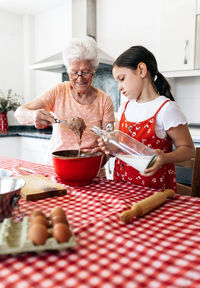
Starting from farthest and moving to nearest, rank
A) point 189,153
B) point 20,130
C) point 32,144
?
point 20,130 < point 32,144 < point 189,153

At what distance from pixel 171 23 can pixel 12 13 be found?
6.78 ft

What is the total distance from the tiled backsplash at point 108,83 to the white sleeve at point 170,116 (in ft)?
6.13

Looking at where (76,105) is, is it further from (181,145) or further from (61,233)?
(61,233)

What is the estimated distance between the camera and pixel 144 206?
2.75 ft

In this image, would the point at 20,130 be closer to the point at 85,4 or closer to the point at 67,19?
the point at 67,19

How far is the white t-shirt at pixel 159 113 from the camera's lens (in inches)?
47.6

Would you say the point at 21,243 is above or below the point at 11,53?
below

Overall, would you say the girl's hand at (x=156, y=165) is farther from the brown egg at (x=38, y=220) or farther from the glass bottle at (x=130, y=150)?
the brown egg at (x=38, y=220)

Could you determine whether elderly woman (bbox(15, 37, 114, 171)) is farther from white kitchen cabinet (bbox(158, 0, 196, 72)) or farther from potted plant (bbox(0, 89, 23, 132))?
potted plant (bbox(0, 89, 23, 132))

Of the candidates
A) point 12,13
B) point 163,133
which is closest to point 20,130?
point 12,13

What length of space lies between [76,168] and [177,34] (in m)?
2.00

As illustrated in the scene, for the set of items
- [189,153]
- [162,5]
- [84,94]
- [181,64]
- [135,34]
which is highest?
[162,5]

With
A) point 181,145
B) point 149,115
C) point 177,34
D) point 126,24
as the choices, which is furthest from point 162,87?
point 126,24

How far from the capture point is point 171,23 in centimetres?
259
